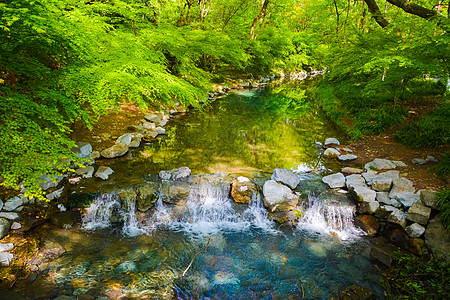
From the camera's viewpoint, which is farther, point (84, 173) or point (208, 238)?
point (84, 173)

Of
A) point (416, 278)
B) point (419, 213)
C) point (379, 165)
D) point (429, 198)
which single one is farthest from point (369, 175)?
point (416, 278)

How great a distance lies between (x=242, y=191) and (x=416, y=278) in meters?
3.73

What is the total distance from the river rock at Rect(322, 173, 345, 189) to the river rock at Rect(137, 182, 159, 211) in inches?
179

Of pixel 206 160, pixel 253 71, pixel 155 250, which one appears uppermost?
pixel 253 71

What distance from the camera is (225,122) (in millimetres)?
12141

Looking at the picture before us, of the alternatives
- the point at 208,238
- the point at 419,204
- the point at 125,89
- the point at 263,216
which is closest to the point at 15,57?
the point at 125,89

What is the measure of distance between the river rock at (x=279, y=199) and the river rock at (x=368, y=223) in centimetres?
146

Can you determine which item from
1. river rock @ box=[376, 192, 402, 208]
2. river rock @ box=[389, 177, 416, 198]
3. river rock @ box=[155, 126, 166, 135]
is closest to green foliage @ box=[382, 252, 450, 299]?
river rock @ box=[376, 192, 402, 208]

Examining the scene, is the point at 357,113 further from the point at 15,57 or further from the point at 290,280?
the point at 15,57

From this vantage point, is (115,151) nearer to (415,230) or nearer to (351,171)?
(351,171)

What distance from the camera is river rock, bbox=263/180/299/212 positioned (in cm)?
614

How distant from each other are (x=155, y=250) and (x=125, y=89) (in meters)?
3.22

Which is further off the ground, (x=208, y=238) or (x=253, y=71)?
(x=253, y=71)

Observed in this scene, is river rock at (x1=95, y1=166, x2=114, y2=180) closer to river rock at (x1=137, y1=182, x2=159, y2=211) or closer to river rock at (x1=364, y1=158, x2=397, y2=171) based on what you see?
river rock at (x1=137, y1=182, x2=159, y2=211)
